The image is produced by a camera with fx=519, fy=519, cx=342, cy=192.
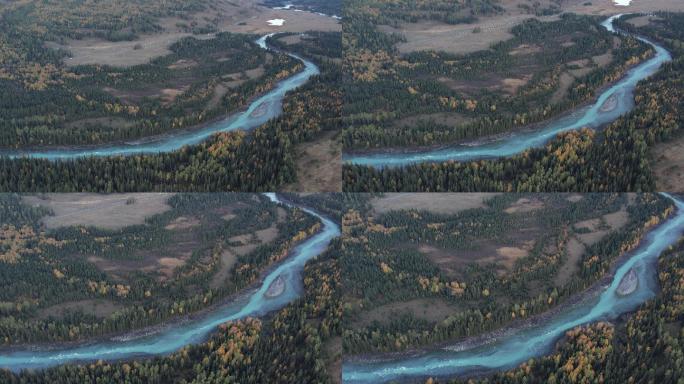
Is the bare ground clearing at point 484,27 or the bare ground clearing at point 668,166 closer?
the bare ground clearing at point 668,166

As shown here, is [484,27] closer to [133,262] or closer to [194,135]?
[194,135]

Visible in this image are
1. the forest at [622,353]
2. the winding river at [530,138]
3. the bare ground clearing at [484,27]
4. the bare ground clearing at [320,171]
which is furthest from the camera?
the bare ground clearing at [484,27]

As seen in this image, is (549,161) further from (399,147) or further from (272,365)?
(272,365)

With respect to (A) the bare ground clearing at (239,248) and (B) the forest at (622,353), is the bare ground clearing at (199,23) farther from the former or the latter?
(B) the forest at (622,353)

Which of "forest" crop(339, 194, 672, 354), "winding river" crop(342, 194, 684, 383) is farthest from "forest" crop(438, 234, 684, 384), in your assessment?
"forest" crop(339, 194, 672, 354)

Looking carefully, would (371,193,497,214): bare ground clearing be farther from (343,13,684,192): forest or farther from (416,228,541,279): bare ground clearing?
(416,228,541,279): bare ground clearing

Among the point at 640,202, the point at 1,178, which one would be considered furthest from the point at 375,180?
the point at 1,178

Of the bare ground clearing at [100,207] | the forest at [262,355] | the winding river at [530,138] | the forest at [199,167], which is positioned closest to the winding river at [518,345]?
the forest at [262,355]

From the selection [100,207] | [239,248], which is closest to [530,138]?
[239,248]
